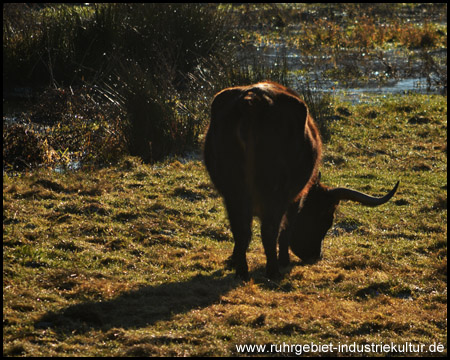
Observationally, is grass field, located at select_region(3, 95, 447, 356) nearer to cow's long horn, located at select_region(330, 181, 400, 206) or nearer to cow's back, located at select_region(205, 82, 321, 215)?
cow's long horn, located at select_region(330, 181, 400, 206)

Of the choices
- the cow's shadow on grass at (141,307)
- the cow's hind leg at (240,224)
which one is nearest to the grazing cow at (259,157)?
the cow's hind leg at (240,224)

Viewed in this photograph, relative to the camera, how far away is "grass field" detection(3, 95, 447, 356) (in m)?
4.67

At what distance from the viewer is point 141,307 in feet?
16.9

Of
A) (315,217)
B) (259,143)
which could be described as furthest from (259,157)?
(315,217)

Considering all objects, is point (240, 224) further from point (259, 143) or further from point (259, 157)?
point (259, 143)

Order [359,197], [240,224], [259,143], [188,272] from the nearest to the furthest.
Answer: [259,143], [240,224], [188,272], [359,197]

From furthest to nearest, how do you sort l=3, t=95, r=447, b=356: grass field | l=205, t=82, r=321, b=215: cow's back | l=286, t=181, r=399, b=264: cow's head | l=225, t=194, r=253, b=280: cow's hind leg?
l=286, t=181, r=399, b=264: cow's head, l=225, t=194, r=253, b=280: cow's hind leg, l=205, t=82, r=321, b=215: cow's back, l=3, t=95, r=447, b=356: grass field

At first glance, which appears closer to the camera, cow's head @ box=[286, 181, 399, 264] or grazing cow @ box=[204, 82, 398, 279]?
grazing cow @ box=[204, 82, 398, 279]

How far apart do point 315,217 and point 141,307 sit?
8.35 feet

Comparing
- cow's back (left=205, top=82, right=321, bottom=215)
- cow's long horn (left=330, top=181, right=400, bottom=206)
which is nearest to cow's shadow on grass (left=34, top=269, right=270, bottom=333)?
cow's back (left=205, top=82, right=321, bottom=215)

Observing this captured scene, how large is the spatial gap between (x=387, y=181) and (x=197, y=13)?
721 cm

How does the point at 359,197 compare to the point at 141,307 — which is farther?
the point at 359,197

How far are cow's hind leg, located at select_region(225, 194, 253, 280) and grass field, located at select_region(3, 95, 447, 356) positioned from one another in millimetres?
137

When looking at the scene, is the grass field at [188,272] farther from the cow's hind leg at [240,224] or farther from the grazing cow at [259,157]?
the grazing cow at [259,157]
